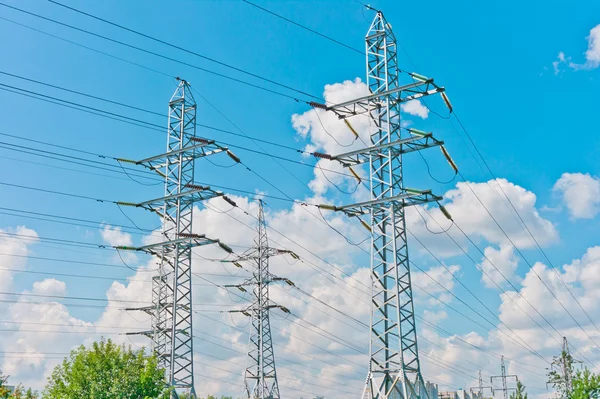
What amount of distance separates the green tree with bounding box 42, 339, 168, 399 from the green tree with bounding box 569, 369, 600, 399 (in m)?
39.2

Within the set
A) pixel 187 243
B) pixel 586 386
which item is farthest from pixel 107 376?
pixel 586 386

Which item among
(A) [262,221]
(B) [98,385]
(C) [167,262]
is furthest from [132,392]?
(A) [262,221]

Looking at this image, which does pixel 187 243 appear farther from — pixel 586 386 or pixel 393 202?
pixel 586 386

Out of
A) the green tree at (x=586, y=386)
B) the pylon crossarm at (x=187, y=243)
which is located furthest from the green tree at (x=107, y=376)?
the green tree at (x=586, y=386)

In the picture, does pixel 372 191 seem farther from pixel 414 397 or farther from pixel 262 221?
pixel 262 221

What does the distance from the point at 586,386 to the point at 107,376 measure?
43916 millimetres

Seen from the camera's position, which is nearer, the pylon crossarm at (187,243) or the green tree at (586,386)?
the pylon crossarm at (187,243)

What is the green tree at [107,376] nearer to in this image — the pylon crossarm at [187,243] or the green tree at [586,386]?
the pylon crossarm at [187,243]

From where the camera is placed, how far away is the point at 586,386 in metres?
58.3

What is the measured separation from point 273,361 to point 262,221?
12.1 metres

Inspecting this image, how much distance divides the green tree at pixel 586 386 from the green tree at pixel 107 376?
39192 millimetres

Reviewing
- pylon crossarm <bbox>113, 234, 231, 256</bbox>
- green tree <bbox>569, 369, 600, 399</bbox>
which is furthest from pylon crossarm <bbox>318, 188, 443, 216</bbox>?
green tree <bbox>569, 369, 600, 399</bbox>

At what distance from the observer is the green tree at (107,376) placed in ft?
113

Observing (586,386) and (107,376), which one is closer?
(107,376)
